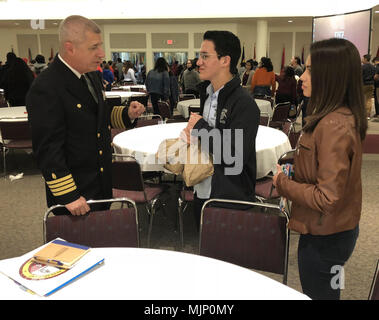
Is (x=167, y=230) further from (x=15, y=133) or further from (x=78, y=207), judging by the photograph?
(x=15, y=133)

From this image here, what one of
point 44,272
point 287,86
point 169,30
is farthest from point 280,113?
point 169,30

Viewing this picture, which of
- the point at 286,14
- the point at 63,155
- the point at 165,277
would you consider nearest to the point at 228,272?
the point at 165,277

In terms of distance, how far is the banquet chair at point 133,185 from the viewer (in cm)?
290

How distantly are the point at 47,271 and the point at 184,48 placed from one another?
16.8 meters

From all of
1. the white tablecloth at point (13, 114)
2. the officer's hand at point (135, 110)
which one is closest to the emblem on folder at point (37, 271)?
the officer's hand at point (135, 110)

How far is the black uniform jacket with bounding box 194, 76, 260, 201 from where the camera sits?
196 cm

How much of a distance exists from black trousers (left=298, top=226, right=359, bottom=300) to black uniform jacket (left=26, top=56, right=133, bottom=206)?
3.62ft

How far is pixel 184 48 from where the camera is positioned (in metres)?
17.2

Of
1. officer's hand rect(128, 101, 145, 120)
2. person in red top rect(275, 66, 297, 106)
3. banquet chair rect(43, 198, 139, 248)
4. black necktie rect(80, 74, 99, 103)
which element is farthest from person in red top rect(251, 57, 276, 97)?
banquet chair rect(43, 198, 139, 248)

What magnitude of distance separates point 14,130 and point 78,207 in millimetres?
3628

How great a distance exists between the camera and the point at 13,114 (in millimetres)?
5613

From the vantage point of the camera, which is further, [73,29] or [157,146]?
[157,146]

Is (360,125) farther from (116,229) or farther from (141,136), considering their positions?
(141,136)

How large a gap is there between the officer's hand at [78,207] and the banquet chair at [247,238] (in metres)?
0.58
